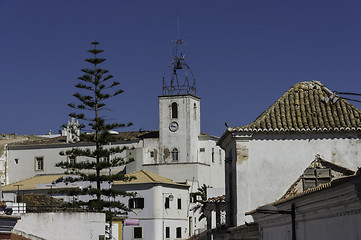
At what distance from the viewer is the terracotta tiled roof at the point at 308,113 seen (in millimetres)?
22375

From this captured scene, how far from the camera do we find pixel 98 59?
42312 millimetres

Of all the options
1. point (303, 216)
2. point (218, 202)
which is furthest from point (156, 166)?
point (303, 216)

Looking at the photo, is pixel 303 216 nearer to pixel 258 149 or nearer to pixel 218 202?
pixel 258 149

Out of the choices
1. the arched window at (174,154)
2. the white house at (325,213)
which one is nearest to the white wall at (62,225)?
the white house at (325,213)

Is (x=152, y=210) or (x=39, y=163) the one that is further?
(x=39, y=163)

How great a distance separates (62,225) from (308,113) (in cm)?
1125

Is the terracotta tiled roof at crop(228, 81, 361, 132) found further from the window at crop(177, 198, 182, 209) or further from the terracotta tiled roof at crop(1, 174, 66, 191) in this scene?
the terracotta tiled roof at crop(1, 174, 66, 191)

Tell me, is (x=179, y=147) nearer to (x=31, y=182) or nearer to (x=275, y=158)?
(x=31, y=182)

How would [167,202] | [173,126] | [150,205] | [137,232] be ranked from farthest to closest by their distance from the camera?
[173,126], [167,202], [150,205], [137,232]

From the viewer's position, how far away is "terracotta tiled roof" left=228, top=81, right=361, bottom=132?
73.4ft

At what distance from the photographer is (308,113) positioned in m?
23.2

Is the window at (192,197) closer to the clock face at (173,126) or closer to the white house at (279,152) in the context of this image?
the clock face at (173,126)

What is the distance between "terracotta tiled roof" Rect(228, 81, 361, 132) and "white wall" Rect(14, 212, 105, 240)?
9826 mm

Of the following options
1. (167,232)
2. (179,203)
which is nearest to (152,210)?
(167,232)
